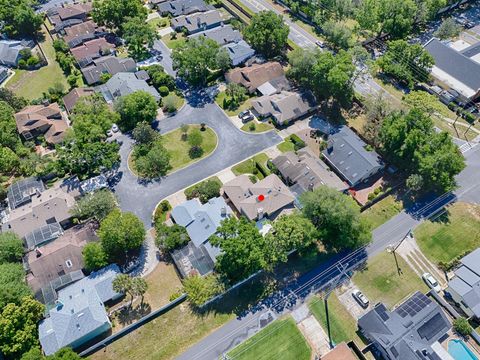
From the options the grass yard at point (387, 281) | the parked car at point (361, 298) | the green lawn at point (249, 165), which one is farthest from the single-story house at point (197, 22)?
the parked car at point (361, 298)

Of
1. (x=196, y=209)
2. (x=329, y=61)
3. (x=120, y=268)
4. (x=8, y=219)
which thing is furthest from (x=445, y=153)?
(x=8, y=219)

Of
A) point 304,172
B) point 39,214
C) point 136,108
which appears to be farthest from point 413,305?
point 136,108

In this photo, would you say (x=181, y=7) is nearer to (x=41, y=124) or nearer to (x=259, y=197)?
(x=41, y=124)

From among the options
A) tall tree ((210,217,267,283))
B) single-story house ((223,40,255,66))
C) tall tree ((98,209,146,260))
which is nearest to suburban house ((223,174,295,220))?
tall tree ((210,217,267,283))

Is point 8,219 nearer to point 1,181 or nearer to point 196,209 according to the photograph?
point 1,181

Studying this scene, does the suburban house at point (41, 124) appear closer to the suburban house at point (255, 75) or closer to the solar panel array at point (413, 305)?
the suburban house at point (255, 75)

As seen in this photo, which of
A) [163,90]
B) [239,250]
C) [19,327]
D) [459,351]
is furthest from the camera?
[163,90]
